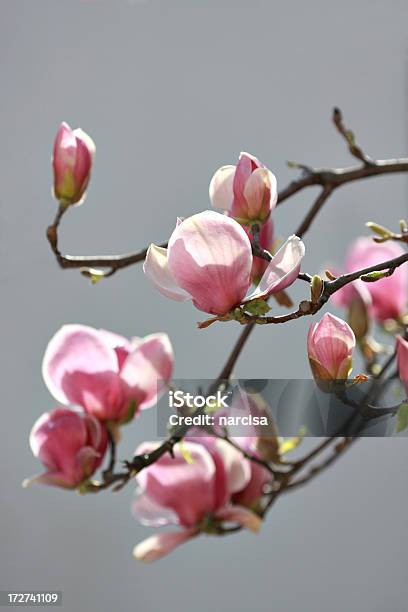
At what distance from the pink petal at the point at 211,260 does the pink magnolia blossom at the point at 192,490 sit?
0.19 m

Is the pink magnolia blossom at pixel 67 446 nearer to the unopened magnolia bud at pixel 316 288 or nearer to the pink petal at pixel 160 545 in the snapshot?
the pink petal at pixel 160 545

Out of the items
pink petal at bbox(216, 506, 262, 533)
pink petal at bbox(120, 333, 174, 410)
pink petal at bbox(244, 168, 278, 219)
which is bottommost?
pink petal at bbox(216, 506, 262, 533)

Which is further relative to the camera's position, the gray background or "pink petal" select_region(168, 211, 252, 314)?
the gray background

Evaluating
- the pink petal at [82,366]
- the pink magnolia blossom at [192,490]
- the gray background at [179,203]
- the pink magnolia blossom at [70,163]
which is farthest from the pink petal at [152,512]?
the gray background at [179,203]

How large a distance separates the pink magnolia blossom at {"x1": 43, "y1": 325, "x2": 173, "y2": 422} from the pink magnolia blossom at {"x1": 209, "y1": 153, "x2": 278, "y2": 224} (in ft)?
0.36

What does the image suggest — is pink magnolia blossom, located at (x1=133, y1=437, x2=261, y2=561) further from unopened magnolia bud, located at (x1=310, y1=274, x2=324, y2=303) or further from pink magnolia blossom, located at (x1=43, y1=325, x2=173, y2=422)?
unopened magnolia bud, located at (x1=310, y1=274, x2=324, y2=303)

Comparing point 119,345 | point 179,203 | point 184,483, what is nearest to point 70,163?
point 119,345

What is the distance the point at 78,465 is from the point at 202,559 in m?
0.83

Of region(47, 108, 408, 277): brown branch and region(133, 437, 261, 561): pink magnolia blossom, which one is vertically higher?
region(47, 108, 408, 277): brown branch

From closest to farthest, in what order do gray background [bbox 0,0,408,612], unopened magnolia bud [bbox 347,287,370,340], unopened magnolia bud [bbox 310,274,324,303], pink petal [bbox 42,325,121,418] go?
unopened magnolia bud [bbox 310,274,324,303] < pink petal [bbox 42,325,121,418] < unopened magnolia bud [bbox 347,287,370,340] < gray background [bbox 0,0,408,612]

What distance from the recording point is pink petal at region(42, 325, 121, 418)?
42 cm

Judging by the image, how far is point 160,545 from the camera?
0.46 metres

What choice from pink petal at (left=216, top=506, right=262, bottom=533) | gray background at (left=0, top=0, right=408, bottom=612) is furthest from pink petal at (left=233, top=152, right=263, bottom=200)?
gray background at (left=0, top=0, right=408, bottom=612)

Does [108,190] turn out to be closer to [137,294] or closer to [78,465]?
[137,294]
